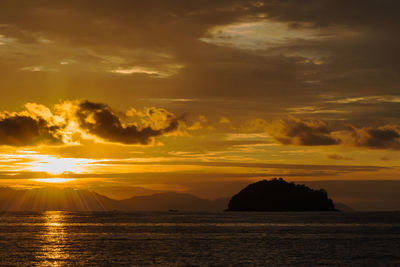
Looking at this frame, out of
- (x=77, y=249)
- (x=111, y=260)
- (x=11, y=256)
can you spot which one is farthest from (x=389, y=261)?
(x=11, y=256)

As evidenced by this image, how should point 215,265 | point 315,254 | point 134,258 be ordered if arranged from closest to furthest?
point 215,265
point 134,258
point 315,254

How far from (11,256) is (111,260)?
Answer: 19.4 metres

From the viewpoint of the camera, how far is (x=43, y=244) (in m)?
117

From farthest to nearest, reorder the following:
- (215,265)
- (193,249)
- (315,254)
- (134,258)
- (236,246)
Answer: (236,246)
(193,249)
(315,254)
(134,258)
(215,265)

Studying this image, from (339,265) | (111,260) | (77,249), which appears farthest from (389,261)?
(77,249)

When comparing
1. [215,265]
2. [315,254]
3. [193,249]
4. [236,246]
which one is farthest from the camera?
[236,246]

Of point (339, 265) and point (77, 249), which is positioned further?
point (77, 249)

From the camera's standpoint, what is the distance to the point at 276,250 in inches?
4173

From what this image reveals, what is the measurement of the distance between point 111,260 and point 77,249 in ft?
71.0

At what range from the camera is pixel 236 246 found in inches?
4464

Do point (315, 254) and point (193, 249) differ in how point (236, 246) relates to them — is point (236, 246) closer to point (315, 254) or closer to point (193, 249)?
point (193, 249)

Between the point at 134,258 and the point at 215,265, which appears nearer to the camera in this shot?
the point at 215,265

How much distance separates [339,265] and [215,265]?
68.8 ft

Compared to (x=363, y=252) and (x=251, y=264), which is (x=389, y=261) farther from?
(x=251, y=264)
